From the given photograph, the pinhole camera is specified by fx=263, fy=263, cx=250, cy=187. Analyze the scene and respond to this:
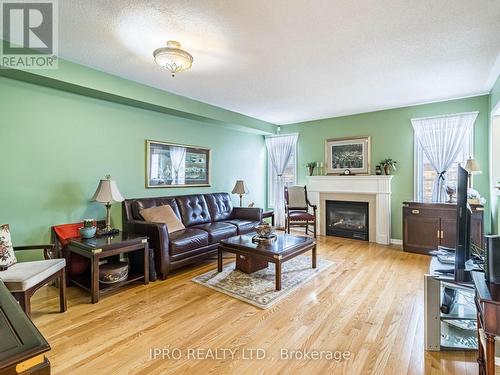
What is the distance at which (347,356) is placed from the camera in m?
1.84

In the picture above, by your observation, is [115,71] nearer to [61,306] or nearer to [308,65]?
[308,65]

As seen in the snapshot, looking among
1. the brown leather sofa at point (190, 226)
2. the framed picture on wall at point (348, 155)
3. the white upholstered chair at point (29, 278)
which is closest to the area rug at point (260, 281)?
the brown leather sofa at point (190, 226)

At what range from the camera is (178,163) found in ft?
14.9

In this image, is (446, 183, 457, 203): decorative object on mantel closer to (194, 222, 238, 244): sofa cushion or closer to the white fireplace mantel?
the white fireplace mantel

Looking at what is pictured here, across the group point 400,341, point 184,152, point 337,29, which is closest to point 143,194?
point 184,152

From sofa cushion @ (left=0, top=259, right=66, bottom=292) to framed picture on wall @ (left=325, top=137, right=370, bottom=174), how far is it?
4801mm

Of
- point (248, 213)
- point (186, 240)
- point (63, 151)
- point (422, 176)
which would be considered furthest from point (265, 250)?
point (422, 176)

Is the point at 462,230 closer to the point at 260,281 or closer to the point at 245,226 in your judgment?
the point at 260,281

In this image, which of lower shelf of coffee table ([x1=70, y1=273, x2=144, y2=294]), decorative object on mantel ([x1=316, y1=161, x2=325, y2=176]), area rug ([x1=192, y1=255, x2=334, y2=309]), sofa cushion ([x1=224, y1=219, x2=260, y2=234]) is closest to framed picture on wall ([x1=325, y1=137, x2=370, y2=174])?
decorative object on mantel ([x1=316, y1=161, x2=325, y2=176])

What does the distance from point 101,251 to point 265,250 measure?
5.53ft

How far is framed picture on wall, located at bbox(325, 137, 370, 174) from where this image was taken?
16.8 ft

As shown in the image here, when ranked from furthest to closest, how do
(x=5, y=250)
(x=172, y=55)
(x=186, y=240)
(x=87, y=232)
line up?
1. (x=186, y=240)
2. (x=87, y=232)
3. (x=172, y=55)
4. (x=5, y=250)

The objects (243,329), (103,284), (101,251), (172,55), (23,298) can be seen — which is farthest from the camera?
(103,284)

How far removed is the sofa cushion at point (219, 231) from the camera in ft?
12.4
